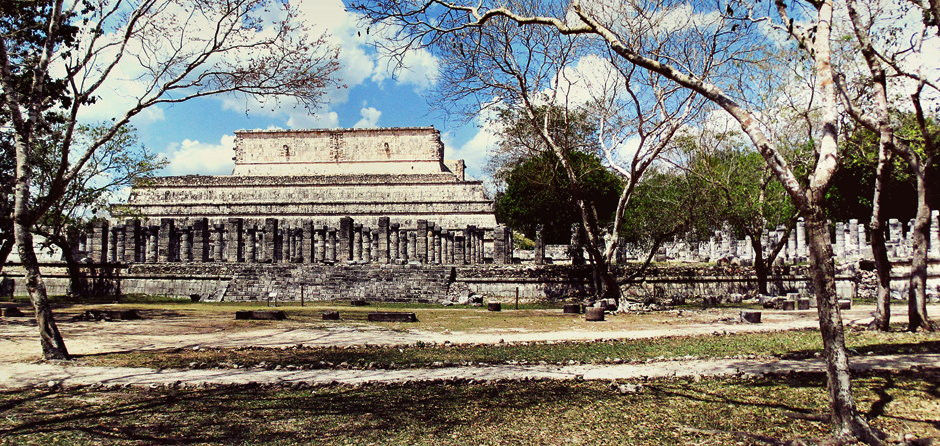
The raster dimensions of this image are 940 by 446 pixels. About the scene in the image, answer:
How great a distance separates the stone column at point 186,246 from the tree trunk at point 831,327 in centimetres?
2516

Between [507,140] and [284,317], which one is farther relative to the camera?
[507,140]

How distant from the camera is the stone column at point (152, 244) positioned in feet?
88.6

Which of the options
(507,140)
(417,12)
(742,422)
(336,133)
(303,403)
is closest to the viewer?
(742,422)

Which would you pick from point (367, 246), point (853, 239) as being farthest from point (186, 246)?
point (853, 239)

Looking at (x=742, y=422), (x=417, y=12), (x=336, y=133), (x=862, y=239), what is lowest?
(x=742, y=422)

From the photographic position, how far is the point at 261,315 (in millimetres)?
14805

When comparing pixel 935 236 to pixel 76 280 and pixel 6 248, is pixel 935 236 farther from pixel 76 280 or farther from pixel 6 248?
pixel 76 280

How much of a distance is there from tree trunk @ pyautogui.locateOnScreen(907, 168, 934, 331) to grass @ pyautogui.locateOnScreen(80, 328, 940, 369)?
37 cm

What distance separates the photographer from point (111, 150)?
20.8 m

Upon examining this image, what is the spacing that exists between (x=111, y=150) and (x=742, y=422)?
832 inches

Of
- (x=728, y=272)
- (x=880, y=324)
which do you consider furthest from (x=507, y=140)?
(x=880, y=324)

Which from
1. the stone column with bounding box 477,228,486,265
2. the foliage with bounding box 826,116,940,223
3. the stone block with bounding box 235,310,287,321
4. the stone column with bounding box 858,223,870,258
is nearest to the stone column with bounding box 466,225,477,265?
the stone column with bounding box 477,228,486,265

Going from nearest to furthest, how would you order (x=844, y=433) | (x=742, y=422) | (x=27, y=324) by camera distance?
(x=844, y=433) < (x=742, y=422) < (x=27, y=324)

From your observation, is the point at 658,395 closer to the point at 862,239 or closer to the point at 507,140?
the point at 507,140
